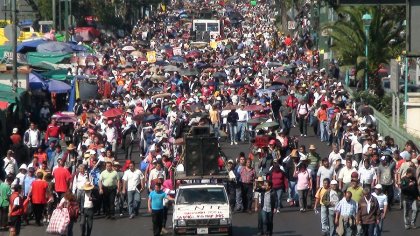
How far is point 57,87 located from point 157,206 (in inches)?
850

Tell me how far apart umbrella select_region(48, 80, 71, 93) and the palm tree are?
1058 centimetres

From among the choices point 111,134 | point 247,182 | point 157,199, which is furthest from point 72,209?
point 111,134

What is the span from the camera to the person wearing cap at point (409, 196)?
1076 inches

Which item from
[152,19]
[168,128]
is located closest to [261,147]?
[168,128]

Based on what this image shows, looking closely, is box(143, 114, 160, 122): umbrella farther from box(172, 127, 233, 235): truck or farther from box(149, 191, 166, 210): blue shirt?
box(149, 191, 166, 210): blue shirt

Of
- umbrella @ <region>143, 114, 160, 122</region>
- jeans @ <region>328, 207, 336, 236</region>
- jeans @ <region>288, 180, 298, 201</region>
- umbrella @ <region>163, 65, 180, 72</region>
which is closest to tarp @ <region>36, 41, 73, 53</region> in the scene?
umbrella @ <region>163, 65, 180, 72</region>

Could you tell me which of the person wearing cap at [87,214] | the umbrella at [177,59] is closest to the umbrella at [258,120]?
the person wearing cap at [87,214]

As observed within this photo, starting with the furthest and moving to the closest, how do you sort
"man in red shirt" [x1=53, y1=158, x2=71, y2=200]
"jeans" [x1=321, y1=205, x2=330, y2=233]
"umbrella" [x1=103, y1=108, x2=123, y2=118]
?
"umbrella" [x1=103, y1=108, x2=123, y2=118], "man in red shirt" [x1=53, y1=158, x2=71, y2=200], "jeans" [x1=321, y1=205, x2=330, y2=233]

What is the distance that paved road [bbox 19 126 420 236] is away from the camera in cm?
2725

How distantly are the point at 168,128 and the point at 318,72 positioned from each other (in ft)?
75.2

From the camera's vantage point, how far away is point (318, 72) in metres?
61.3

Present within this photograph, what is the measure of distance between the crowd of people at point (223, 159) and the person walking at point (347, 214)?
0.07ft

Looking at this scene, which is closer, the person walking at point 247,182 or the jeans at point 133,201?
the jeans at point 133,201

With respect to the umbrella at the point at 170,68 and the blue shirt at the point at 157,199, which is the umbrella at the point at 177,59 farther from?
the blue shirt at the point at 157,199
